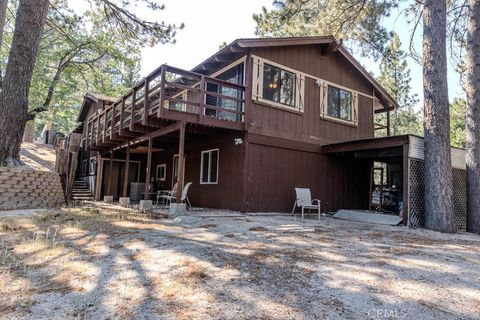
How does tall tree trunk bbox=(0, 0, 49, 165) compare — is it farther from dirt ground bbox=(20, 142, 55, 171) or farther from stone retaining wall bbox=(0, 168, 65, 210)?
dirt ground bbox=(20, 142, 55, 171)

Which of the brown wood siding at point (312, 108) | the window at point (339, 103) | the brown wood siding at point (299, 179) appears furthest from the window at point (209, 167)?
the window at point (339, 103)

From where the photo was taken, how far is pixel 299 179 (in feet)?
29.9

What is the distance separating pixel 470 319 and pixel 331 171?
7.74 metres

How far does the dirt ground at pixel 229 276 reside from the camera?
2.31 meters

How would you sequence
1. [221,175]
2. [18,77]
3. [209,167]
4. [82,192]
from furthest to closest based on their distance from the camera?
1. [82,192]
2. [209,167]
3. [221,175]
4. [18,77]

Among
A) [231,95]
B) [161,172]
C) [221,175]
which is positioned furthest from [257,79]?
[161,172]

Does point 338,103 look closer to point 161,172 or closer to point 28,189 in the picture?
point 161,172

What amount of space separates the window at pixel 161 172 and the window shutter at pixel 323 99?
6.47 meters

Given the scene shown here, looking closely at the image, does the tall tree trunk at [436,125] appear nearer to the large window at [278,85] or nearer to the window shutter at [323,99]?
the window shutter at [323,99]

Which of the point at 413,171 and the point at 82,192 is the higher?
the point at 413,171

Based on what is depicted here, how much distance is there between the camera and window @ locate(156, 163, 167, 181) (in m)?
12.9

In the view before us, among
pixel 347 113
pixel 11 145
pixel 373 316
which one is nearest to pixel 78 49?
pixel 11 145

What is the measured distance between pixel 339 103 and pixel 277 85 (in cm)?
269

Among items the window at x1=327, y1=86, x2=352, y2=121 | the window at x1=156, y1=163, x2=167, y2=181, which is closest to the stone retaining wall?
the window at x1=156, y1=163, x2=167, y2=181
